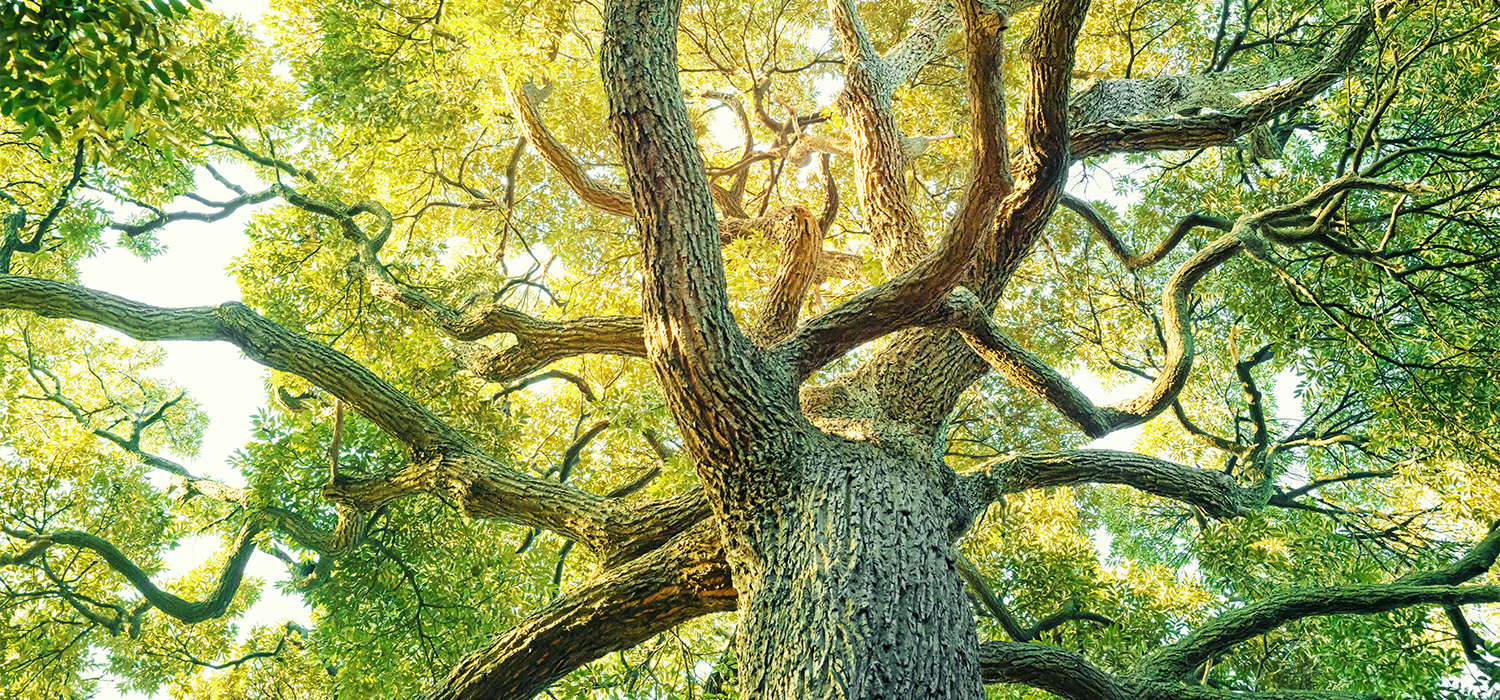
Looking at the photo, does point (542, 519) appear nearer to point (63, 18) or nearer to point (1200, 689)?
point (63, 18)

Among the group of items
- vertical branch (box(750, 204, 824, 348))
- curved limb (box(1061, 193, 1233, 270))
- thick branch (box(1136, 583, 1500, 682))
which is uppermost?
curved limb (box(1061, 193, 1233, 270))

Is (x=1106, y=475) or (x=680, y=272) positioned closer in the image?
(x=680, y=272)

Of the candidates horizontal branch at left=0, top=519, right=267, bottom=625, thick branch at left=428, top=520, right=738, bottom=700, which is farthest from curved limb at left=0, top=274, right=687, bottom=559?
horizontal branch at left=0, top=519, right=267, bottom=625

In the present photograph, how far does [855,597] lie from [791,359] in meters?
1.39

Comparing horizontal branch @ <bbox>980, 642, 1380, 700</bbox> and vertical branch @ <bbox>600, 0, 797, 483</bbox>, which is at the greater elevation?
vertical branch @ <bbox>600, 0, 797, 483</bbox>

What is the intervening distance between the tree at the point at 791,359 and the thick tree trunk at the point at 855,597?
0.02 meters

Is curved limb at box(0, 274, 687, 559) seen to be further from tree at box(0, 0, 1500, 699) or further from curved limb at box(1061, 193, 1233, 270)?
curved limb at box(1061, 193, 1233, 270)

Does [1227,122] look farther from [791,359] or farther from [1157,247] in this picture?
[791,359]

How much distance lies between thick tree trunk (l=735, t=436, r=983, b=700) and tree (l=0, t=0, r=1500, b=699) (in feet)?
0.06

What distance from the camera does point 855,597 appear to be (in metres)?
2.89

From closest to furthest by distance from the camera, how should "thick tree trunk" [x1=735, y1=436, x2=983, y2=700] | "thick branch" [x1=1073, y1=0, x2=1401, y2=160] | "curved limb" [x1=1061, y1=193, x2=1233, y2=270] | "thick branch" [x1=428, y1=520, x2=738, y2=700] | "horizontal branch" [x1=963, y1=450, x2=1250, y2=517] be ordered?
"thick tree trunk" [x1=735, y1=436, x2=983, y2=700]
"thick branch" [x1=428, y1=520, x2=738, y2=700]
"horizontal branch" [x1=963, y1=450, x2=1250, y2=517]
"thick branch" [x1=1073, y1=0, x2=1401, y2=160]
"curved limb" [x1=1061, y1=193, x2=1233, y2=270]

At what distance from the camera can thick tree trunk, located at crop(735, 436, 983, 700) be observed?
266 centimetres

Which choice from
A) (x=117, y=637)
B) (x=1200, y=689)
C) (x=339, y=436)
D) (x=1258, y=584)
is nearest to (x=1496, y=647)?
(x=1258, y=584)

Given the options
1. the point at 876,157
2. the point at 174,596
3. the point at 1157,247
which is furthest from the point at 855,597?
the point at 174,596
